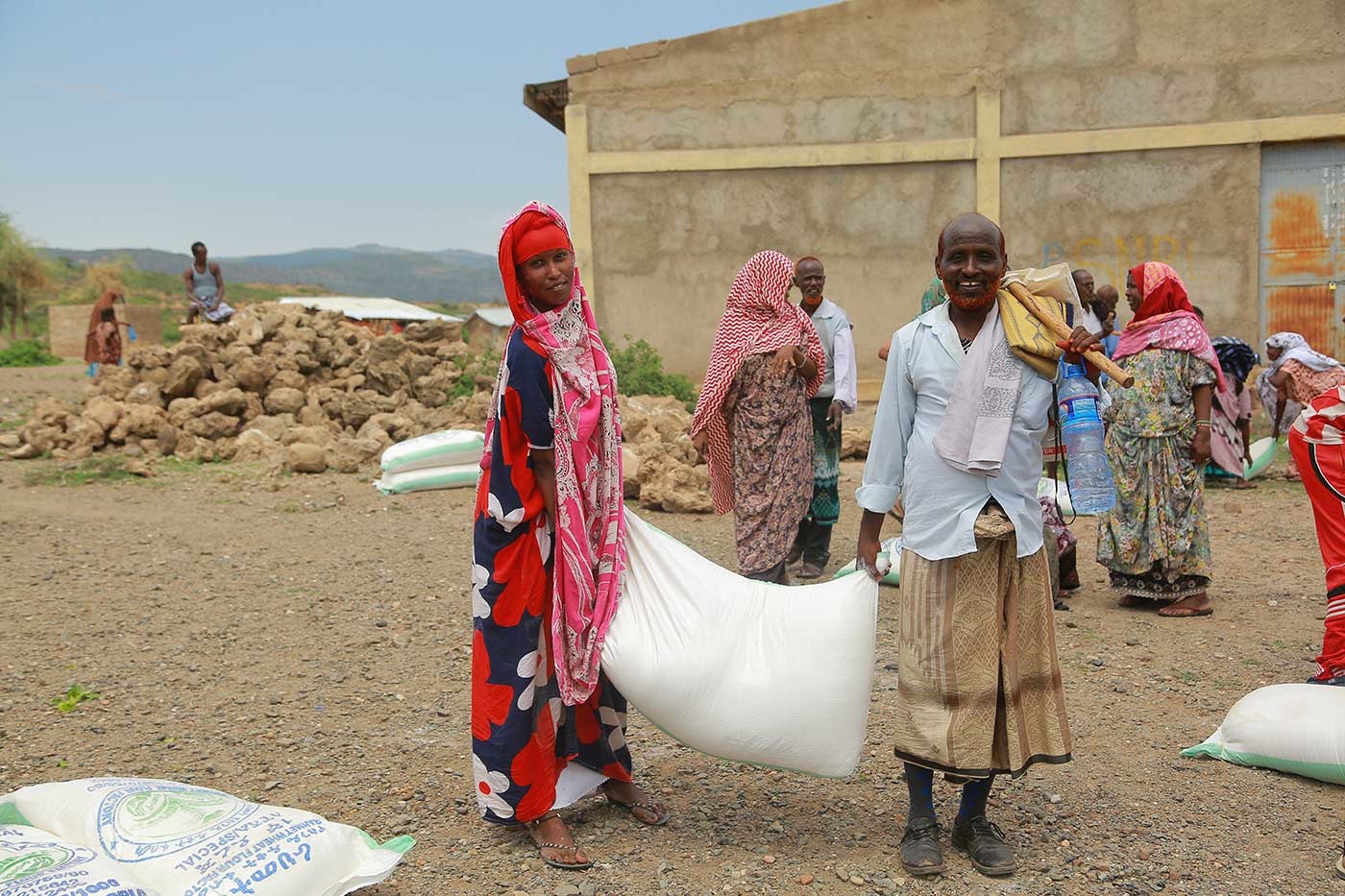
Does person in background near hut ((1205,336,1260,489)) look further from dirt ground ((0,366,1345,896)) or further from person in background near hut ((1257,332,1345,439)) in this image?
person in background near hut ((1257,332,1345,439))

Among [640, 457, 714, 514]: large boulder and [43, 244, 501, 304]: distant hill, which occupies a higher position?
[43, 244, 501, 304]: distant hill

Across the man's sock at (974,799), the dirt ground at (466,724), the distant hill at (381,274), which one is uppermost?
the distant hill at (381,274)

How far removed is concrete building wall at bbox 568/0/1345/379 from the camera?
1168 centimetres

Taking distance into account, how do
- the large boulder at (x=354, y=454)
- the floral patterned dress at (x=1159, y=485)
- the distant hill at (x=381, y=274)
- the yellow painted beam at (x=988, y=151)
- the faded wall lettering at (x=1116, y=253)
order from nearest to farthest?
1. the floral patterned dress at (x=1159, y=485)
2. the large boulder at (x=354, y=454)
3. the faded wall lettering at (x=1116, y=253)
4. the yellow painted beam at (x=988, y=151)
5. the distant hill at (x=381, y=274)

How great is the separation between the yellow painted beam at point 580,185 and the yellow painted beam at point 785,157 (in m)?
0.10

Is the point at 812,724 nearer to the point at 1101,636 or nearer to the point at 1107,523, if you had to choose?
the point at 1101,636

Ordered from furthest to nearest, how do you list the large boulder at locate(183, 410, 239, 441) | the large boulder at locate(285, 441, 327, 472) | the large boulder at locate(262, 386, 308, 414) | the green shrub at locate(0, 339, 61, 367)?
the green shrub at locate(0, 339, 61, 367)
the large boulder at locate(262, 386, 308, 414)
the large boulder at locate(183, 410, 239, 441)
the large boulder at locate(285, 441, 327, 472)

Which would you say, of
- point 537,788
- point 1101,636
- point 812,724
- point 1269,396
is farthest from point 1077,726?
point 1269,396

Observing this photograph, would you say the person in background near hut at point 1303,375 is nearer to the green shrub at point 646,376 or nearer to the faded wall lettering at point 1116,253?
the faded wall lettering at point 1116,253

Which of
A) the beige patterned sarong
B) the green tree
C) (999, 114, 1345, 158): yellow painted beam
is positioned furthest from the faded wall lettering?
the green tree

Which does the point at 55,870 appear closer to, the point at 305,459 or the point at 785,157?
the point at 305,459

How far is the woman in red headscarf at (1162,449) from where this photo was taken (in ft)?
18.1

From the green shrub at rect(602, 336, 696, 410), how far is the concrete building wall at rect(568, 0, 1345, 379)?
81cm

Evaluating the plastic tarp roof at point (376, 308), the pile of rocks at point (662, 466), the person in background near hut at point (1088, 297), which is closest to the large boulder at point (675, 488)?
the pile of rocks at point (662, 466)
